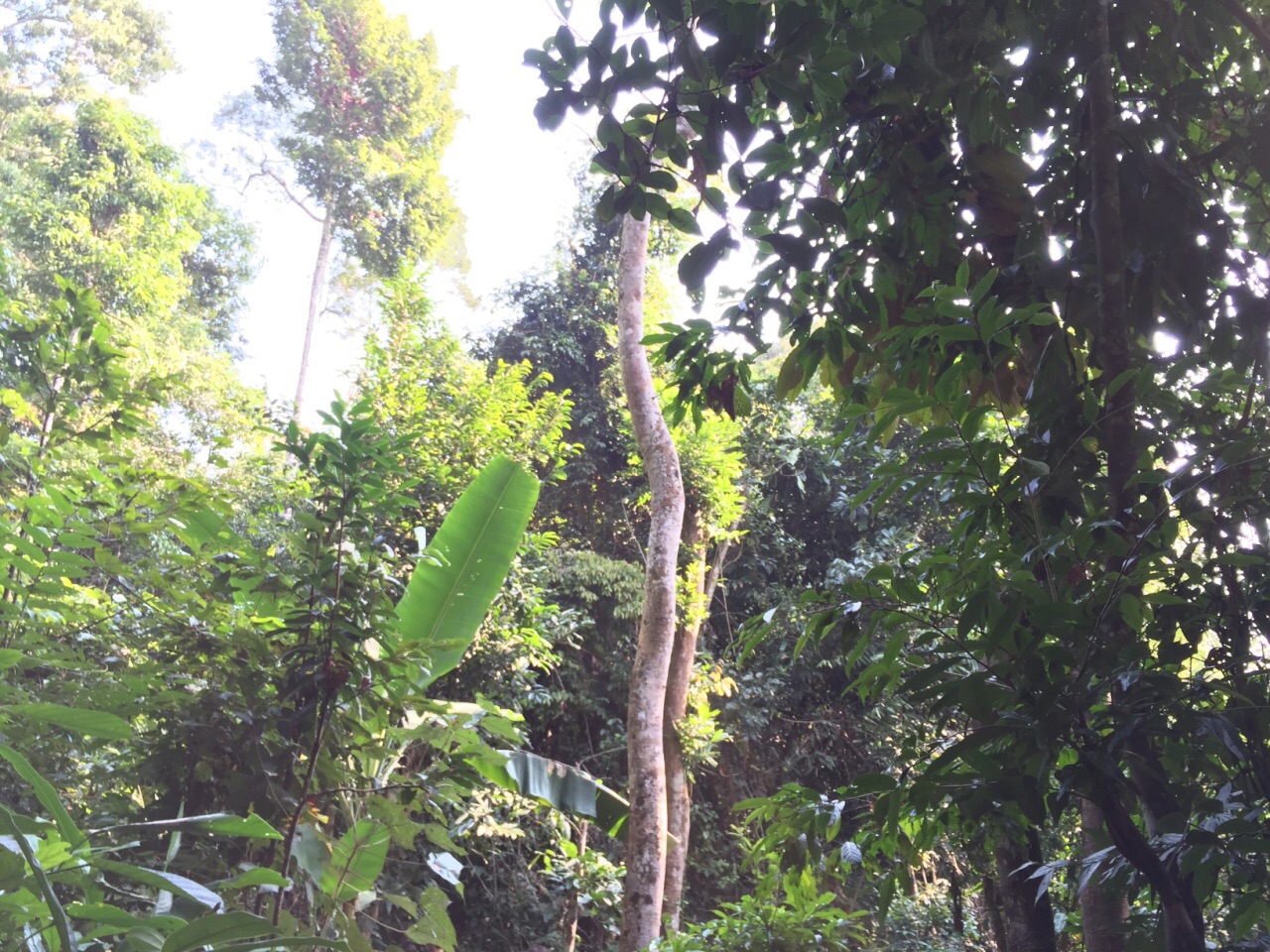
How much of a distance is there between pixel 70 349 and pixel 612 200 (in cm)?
162

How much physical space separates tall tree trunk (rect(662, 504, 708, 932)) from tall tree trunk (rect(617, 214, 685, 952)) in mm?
834

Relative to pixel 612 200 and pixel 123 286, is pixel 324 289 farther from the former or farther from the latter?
pixel 612 200

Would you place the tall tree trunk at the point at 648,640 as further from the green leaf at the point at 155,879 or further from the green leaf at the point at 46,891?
the green leaf at the point at 46,891

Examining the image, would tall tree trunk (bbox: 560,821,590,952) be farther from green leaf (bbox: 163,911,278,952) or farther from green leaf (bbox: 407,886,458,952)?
green leaf (bbox: 163,911,278,952)

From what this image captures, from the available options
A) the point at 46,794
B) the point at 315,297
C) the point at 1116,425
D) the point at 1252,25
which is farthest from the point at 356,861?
the point at 315,297

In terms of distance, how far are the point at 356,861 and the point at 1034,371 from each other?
1.54 m

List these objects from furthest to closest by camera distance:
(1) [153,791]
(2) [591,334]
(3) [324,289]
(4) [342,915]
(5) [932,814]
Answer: (3) [324,289] → (2) [591,334] → (1) [153,791] → (4) [342,915] → (5) [932,814]

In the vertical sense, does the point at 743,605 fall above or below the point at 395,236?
below

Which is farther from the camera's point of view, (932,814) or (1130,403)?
(932,814)

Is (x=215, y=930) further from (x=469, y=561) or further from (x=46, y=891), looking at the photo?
(x=469, y=561)

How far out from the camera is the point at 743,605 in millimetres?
6809

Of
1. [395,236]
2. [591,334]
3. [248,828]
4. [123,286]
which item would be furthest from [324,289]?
[248,828]

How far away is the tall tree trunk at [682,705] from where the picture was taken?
461 cm

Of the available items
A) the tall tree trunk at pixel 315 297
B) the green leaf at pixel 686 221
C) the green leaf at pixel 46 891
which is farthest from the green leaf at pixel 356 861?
the tall tree trunk at pixel 315 297
